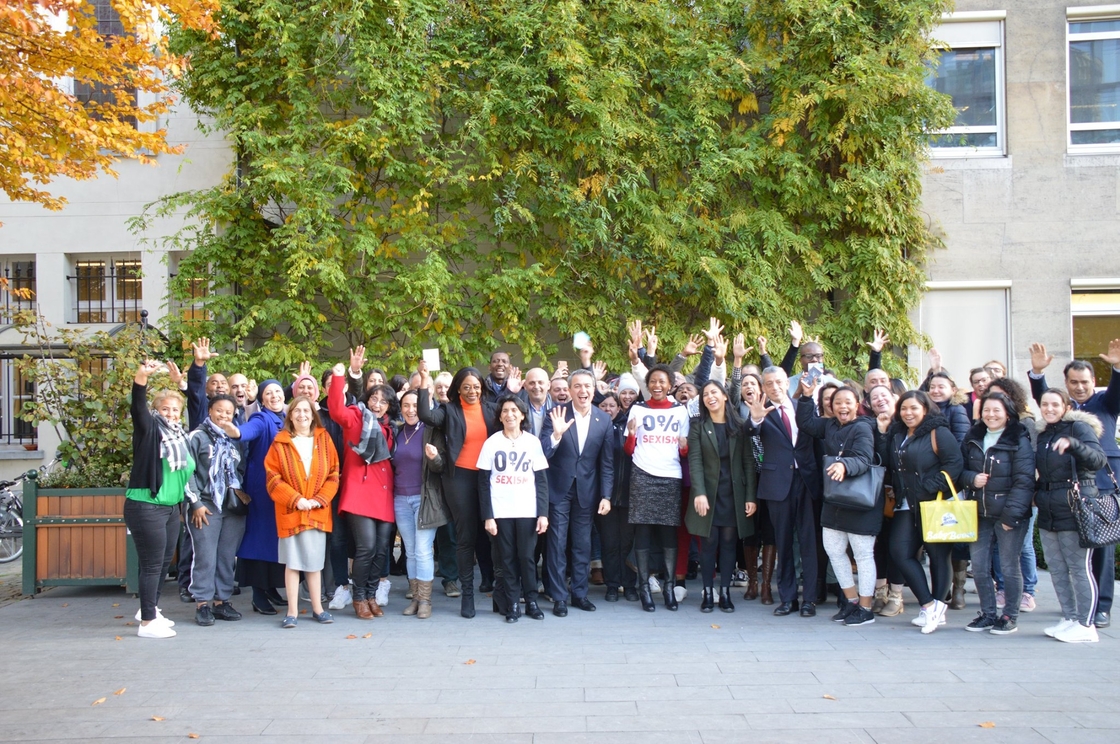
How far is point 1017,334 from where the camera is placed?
43.7 ft

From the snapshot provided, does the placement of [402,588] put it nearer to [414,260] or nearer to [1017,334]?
[414,260]

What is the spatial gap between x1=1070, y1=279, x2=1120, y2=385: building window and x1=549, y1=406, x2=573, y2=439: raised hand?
8.89 m

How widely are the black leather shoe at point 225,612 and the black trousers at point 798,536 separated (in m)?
4.69

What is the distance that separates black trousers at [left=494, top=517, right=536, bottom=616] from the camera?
8000 millimetres

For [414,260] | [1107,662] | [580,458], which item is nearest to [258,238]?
[414,260]

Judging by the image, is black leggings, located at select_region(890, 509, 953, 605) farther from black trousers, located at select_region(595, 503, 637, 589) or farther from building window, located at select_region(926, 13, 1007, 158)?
building window, located at select_region(926, 13, 1007, 158)

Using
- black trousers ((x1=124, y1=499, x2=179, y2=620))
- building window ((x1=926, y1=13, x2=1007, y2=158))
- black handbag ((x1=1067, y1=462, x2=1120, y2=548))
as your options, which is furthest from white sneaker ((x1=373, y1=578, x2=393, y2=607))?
building window ((x1=926, y1=13, x2=1007, y2=158))

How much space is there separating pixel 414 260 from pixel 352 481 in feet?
18.6

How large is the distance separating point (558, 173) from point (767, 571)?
249 inches

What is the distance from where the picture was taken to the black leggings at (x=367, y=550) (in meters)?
8.07

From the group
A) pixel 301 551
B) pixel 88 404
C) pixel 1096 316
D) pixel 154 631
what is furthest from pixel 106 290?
pixel 1096 316

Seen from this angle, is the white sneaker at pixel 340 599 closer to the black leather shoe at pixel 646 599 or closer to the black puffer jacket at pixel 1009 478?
the black leather shoe at pixel 646 599

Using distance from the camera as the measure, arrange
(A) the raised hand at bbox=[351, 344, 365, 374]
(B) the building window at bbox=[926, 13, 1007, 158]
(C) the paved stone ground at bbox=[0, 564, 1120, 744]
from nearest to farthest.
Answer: (C) the paved stone ground at bbox=[0, 564, 1120, 744], (A) the raised hand at bbox=[351, 344, 365, 374], (B) the building window at bbox=[926, 13, 1007, 158]

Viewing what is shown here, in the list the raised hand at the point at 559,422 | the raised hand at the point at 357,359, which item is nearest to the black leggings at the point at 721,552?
the raised hand at the point at 559,422
